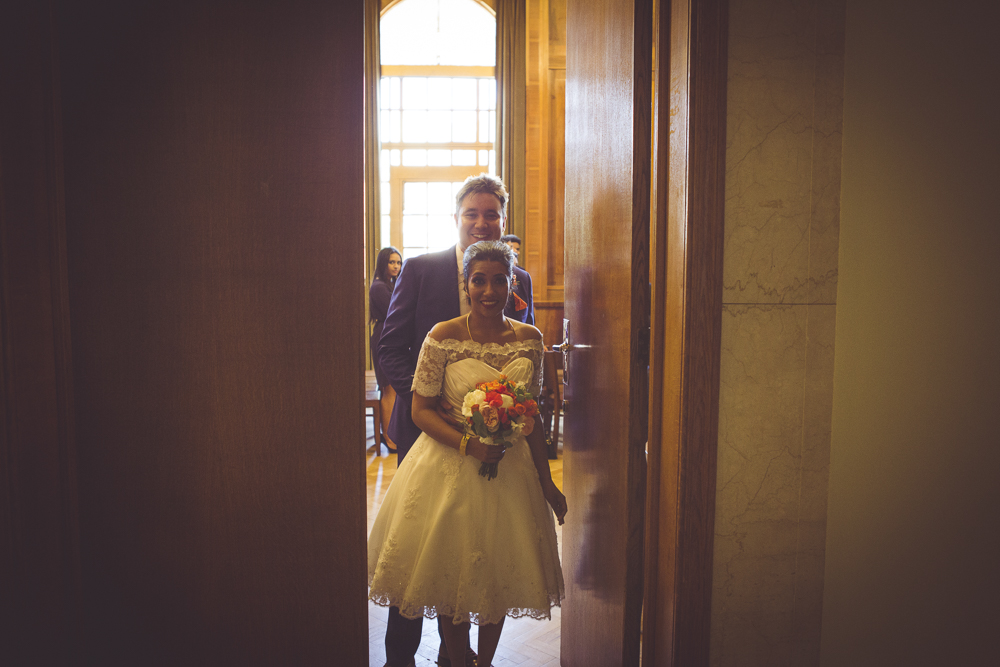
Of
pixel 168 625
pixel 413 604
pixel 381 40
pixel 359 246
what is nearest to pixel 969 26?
pixel 359 246

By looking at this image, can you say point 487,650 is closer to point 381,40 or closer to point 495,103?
point 495,103

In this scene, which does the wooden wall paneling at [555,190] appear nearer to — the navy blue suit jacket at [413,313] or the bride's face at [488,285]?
the navy blue suit jacket at [413,313]

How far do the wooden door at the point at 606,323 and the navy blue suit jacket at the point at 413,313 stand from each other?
0.48 metres

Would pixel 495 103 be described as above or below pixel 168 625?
above

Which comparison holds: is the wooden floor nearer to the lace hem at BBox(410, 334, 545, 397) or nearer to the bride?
the bride

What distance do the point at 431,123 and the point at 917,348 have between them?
24.5 ft

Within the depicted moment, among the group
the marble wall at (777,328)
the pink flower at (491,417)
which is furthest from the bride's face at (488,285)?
the marble wall at (777,328)

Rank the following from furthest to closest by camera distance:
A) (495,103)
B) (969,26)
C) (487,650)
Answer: (495,103) < (487,650) < (969,26)

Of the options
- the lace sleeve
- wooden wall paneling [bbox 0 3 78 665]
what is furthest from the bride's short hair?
wooden wall paneling [bbox 0 3 78 665]

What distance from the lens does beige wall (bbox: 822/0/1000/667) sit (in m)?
1.29

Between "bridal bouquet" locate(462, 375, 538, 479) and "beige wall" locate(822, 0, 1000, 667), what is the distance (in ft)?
2.71

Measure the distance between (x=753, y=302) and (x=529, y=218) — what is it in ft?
19.0

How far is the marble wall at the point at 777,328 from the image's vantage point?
134 cm

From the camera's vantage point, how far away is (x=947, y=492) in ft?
4.42
